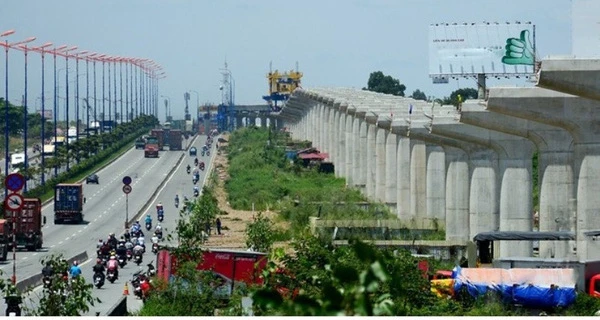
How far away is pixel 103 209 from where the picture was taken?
313 feet

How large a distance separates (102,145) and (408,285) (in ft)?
428

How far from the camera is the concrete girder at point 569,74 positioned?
127ft

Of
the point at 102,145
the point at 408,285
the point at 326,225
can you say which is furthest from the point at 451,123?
the point at 102,145

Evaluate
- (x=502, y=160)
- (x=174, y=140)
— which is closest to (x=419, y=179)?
(x=502, y=160)

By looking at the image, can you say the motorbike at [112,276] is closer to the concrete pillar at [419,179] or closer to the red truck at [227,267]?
the red truck at [227,267]

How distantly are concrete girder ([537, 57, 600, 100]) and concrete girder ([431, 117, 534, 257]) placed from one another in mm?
12161

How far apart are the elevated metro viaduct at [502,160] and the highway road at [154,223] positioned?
397 inches

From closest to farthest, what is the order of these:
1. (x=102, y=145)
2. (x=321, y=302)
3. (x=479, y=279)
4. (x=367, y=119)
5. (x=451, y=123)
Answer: (x=321, y=302) < (x=479, y=279) < (x=451, y=123) < (x=367, y=119) < (x=102, y=145)

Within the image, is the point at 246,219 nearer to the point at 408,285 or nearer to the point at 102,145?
the point at 408,285

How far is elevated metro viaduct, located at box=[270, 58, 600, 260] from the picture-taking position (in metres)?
43.2

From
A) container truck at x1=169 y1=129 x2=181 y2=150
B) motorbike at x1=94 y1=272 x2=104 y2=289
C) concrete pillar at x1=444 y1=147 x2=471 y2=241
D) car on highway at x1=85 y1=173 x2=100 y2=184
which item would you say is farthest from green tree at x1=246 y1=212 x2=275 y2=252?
container truck at x1=169 y1=129 x2=181 y2=150

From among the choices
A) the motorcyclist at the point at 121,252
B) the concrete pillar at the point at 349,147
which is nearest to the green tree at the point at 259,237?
the motorcyclist at the point at 121,252

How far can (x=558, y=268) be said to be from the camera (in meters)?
36.8

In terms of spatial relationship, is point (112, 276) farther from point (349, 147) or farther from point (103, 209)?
point (349, 147)
